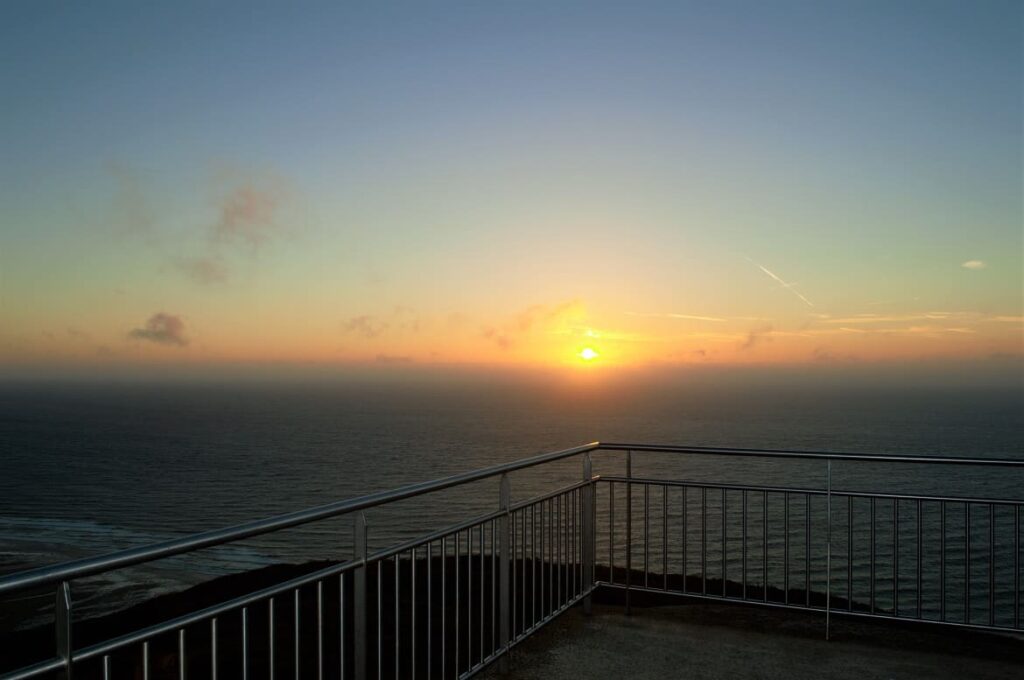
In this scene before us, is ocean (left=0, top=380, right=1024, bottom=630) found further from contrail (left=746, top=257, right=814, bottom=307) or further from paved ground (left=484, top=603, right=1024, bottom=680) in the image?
paved ground (left=484, top=603, right=1024, bottom=680)

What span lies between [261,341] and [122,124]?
6627 centimetres

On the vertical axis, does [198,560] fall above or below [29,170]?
below

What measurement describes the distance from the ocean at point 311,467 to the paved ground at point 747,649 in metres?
21.8

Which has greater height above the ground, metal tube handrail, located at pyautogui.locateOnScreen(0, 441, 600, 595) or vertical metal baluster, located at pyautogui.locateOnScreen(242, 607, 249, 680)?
metal tube handrail, located at pyautogui.locateOnScreen(0, 441, 600, 595)

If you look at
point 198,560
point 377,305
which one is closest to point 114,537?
point 198,560

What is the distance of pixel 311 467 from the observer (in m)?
54.9

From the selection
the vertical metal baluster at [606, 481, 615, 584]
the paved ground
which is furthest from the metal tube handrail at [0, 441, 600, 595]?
the vertical metal baluster at [606, 481, 615, 584]

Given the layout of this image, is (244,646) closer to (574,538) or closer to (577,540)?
(574,538)

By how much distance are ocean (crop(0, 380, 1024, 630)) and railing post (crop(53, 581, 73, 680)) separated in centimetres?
2498

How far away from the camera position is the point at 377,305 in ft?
259

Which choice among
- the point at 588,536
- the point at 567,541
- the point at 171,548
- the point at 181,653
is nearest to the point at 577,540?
the point at 588,536

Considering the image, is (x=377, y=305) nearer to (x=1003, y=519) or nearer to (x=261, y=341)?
(x=261, y=341)

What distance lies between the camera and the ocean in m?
31.1

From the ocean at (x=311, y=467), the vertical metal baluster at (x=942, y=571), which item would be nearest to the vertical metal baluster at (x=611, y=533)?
the vertical metal baluster at (x=942, y=571)
